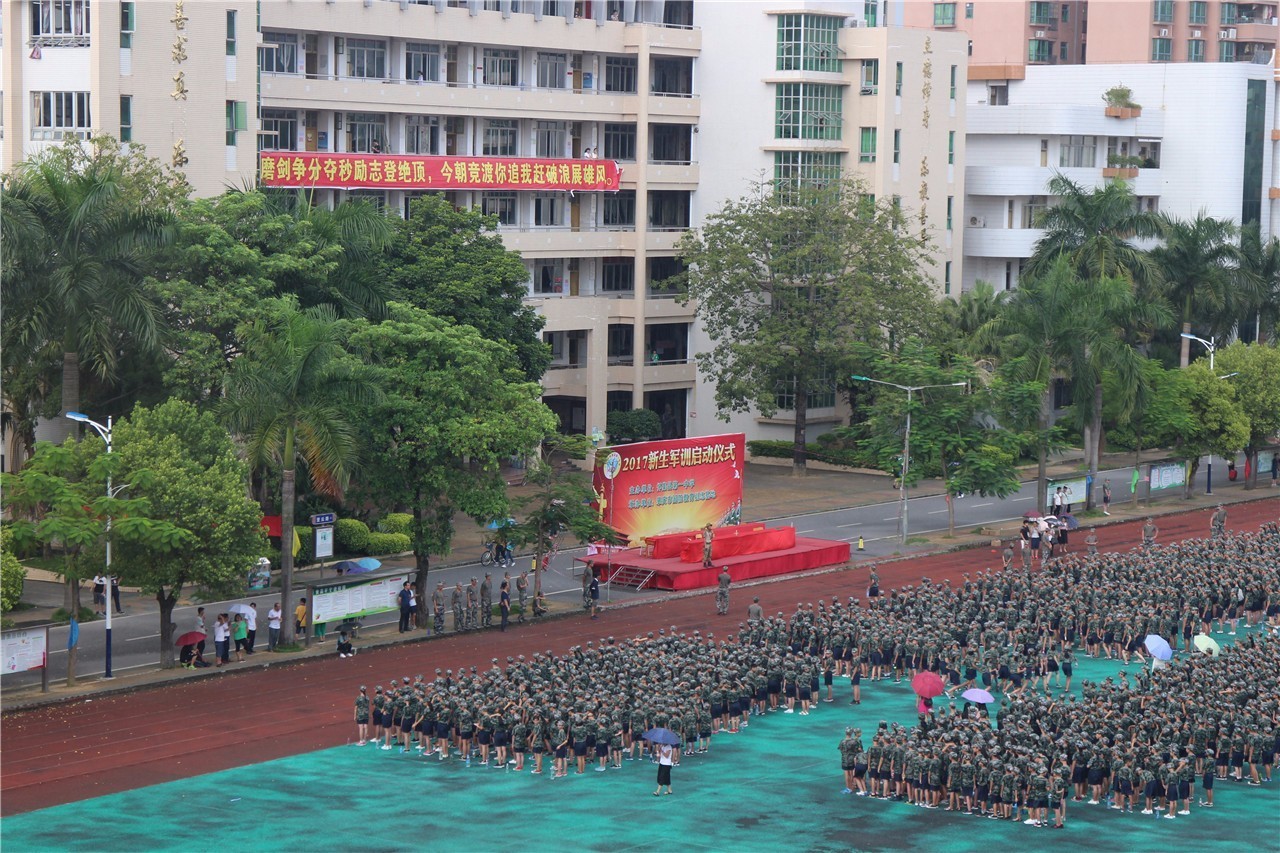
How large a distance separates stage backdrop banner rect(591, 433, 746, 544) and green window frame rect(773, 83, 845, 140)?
2599 cm

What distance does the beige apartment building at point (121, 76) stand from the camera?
2078 inches

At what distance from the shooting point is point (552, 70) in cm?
7406

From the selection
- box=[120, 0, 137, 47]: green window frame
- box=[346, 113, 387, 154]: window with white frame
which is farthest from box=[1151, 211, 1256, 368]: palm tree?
box=[120, 0, 137, 47]: green window frame

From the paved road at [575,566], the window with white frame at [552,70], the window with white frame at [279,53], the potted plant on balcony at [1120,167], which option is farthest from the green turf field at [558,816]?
the potted plant on balcony at [1120,167]

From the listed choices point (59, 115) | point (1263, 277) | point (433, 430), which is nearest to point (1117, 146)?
point (1263, 277)

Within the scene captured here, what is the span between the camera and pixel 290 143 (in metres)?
65.7

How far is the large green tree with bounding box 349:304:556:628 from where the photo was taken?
43.3 meters

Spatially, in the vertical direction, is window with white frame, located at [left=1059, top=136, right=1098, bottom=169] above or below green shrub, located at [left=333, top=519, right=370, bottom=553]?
above

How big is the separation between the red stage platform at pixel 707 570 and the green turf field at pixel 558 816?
16.8 meters

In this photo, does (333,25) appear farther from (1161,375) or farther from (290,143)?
(1161,375)

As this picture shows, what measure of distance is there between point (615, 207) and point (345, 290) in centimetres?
2580

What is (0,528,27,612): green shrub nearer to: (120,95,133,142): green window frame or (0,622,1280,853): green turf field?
(0,622,1280,853): green turf field

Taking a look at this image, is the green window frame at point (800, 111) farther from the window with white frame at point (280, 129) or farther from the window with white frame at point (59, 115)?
the window with white frame at point (59, 115)

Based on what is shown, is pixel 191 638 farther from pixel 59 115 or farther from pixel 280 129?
pixel 280 129
